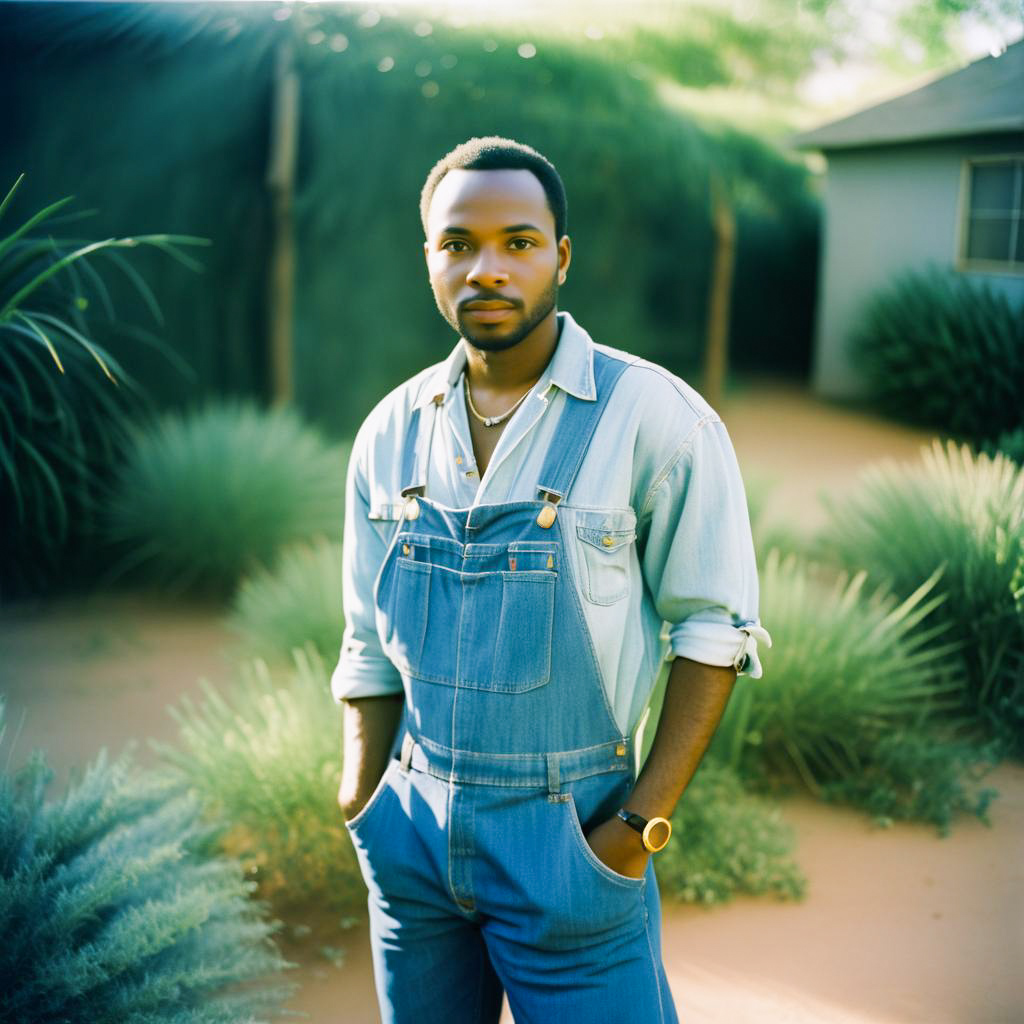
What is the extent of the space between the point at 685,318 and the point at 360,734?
8927 millimetres

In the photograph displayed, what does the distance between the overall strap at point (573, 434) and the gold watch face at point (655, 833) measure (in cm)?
51

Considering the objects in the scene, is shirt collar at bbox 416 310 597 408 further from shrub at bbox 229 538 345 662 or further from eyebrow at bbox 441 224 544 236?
shrub at bbox 229 538 345 662

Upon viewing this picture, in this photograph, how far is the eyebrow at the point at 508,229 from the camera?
1779mm

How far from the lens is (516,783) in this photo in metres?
1.71

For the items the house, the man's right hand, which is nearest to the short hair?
the man's right hand

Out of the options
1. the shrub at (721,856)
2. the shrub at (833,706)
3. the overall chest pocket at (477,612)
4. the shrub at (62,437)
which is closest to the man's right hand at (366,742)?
the overall chest pocket at (477,612)

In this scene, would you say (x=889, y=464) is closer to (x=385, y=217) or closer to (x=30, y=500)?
(x=30, y=500)

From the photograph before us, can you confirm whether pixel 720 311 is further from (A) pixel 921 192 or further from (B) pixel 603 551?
(B) pixel 603 551

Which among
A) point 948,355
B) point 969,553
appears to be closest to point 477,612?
point 969,553

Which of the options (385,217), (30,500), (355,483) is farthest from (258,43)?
(355,483)

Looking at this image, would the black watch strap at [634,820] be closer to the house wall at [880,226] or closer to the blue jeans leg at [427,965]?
the blue jeans leg at [427,965]

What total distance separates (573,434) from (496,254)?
1.03 feet

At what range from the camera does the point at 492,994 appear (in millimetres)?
1901

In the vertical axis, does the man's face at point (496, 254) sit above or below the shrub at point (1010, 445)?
above
